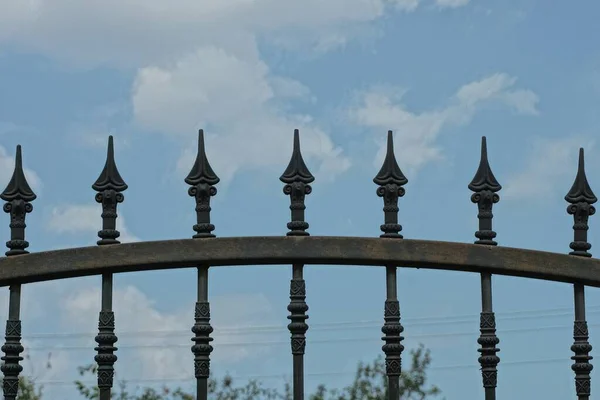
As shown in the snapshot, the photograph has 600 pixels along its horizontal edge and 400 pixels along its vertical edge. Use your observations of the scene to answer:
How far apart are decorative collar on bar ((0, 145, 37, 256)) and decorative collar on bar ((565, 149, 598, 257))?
3331 mm

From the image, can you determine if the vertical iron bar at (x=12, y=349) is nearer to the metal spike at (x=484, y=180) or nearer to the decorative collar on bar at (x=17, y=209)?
the decorative collar on bar at (x=17, y=209)

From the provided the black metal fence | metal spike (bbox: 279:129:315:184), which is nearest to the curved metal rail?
the black metal fence

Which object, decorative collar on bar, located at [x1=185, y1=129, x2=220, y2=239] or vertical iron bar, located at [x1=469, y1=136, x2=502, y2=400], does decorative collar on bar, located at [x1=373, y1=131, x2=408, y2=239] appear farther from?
decorative collar on bar, located at [x1=185, y1=129, x2=220, y2=239]

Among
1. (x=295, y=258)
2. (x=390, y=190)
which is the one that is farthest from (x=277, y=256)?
(x=390, y=190)

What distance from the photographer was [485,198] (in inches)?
258

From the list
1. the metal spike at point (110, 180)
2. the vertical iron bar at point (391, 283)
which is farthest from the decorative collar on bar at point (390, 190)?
the metal spike at point (110, 180)

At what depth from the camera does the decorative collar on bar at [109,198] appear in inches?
255

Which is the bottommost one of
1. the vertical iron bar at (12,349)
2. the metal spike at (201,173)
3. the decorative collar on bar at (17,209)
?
the vertical iron bar at (12,349)

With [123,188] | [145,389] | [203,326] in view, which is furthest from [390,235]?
[145,389]

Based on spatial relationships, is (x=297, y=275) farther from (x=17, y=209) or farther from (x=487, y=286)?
(x=17, y=209)

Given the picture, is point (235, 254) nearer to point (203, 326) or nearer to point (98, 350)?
point (203, 326)

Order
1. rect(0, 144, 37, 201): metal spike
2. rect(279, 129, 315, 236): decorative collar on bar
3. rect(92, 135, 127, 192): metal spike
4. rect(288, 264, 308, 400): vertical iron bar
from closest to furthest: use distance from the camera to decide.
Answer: rect(288, 264, 308, 400): vertical iron bar → rect(279, 129, 315, 236): decorative collar on bar → rect(92, 135, 127, 192): metal spike → rect(0, 144, 37, 201): metal spike

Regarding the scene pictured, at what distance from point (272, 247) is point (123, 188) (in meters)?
0.99

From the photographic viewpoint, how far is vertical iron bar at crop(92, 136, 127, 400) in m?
6.41
